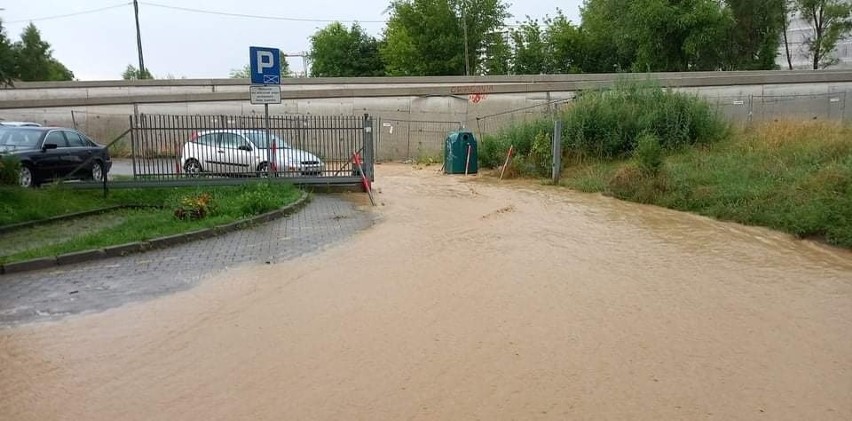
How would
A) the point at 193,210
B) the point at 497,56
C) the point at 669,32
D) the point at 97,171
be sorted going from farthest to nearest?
the point at 497,56 < the point at 669,32 < the point at 97,171 < the point at 193,210

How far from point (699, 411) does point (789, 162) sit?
10975 mm

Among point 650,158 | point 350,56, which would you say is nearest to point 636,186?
point 650,158

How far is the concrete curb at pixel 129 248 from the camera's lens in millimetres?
7996

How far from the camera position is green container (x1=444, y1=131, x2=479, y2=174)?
21.2m

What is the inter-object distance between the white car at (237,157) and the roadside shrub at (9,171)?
3691mm

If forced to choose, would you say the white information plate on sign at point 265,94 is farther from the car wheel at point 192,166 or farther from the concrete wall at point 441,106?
the concrete wall at point 441,106

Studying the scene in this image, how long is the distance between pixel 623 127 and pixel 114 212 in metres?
13.3

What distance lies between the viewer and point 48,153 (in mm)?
14125

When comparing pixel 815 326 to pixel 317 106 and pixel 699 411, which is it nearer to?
pixel 699 411

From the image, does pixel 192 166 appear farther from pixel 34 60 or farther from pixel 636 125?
pixel 636 125

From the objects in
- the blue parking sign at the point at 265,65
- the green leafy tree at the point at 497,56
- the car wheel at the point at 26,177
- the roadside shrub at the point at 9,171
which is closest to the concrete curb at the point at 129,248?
the blue parking sign at the point at 265,65

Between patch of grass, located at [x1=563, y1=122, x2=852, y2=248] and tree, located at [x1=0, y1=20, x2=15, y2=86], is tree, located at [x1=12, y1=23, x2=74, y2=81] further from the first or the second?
patch of grass, located at [x1=563, y1=122, x2=852, y2=248]

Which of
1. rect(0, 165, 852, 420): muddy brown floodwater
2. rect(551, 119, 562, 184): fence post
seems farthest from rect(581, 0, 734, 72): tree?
rect(0, 165, 852, 420): muddy brown floodwater

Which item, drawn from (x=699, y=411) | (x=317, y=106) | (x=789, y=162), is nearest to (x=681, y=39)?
(x=317, y=106)
